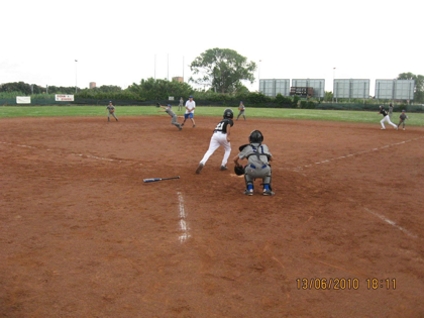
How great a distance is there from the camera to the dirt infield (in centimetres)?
437

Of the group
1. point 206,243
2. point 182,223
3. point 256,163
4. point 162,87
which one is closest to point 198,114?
point 256,163

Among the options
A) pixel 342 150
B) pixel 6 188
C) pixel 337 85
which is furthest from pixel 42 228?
pixel 337 85

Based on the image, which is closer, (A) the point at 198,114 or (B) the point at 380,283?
(B) the point at 380,283

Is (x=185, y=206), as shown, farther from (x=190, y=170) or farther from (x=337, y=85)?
(x=337, y=85)

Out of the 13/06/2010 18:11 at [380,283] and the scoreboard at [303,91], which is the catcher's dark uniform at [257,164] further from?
the scoreboard at [303,91]

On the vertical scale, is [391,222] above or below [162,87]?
below

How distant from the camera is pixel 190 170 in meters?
11.4

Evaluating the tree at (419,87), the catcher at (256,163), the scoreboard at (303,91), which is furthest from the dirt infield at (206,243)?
the tree at (419,87)

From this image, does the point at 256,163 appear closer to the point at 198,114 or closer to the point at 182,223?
the point at 182,223

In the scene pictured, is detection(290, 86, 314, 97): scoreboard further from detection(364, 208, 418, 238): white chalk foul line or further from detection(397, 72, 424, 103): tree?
detection(364, 208, 418, 238): white chalk foul line

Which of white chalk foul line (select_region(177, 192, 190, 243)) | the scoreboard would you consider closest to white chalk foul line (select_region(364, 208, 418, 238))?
white chalk foul line (select_region(177, 192, 190, 243))

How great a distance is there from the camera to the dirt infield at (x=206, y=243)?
14.3ft

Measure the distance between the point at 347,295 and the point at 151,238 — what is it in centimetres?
298

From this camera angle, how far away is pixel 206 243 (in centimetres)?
592
